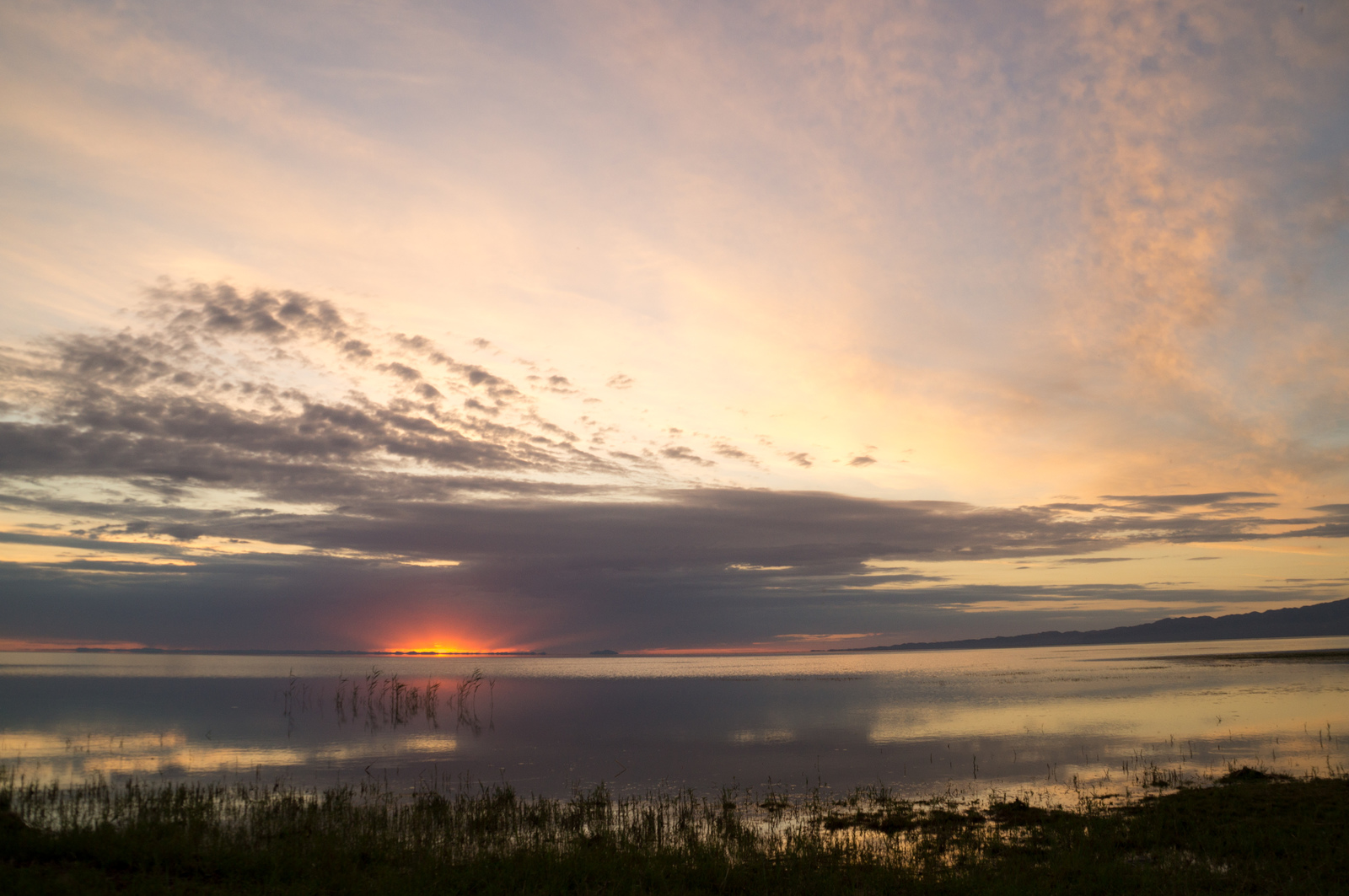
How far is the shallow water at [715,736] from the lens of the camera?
103 ft

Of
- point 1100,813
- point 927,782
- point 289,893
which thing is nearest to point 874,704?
point 927,782

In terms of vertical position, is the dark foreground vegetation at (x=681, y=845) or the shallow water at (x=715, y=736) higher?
the dark foreground vegetation at (x=681, y=845)

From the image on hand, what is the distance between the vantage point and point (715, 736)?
46188 millimetres

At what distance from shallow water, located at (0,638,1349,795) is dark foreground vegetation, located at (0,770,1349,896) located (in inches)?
200

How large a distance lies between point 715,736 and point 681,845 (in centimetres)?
2843

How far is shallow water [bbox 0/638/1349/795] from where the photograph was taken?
31297mm

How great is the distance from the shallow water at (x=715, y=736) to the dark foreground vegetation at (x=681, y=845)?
5.08 meters

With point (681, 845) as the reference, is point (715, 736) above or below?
below

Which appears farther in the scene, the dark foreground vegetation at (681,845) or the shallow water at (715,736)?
the shallow water at (715,736)

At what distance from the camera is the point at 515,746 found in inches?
1666

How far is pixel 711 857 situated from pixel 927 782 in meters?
16.1

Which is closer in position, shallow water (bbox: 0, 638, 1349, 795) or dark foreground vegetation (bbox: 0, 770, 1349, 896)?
dark foreground vegetation (bbox: 0, 770, 1349, 896)

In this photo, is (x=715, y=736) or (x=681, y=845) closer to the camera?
(x=681, y=845)

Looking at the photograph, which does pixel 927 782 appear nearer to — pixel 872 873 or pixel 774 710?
pixel 872 873
